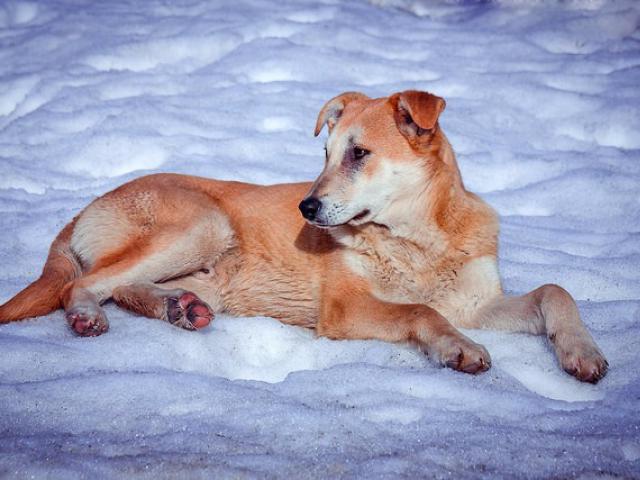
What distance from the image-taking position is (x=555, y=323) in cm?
307

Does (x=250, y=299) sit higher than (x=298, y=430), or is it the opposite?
(x=298, y=430)

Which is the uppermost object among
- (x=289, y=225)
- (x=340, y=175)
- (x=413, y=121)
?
(x=413, y=121)

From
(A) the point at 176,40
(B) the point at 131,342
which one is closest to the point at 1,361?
(B) the point at 131,342

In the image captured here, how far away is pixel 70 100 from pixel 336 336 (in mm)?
4692

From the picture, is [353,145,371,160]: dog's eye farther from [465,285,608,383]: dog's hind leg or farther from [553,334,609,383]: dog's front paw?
[553,334,609,383]: dog's front paw

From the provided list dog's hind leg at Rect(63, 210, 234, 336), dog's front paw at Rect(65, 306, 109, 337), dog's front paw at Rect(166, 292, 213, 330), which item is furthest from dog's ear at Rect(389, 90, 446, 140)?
dog's front paw at Rect(65, 306, 109, 337)

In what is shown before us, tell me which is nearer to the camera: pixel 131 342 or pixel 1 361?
pixel 1 361

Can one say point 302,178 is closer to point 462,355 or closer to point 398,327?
point 398,327

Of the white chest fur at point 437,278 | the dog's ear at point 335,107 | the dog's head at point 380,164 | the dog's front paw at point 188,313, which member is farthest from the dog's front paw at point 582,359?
the dog's ear at point 335,107

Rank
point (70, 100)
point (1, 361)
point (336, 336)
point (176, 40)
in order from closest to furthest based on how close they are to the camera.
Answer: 1. point (1, 361)
2. point (336, 336)
3. point (70, 100)
4. point (176, 40)

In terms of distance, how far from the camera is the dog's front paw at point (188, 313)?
3312 mm

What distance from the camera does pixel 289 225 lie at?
4.03m

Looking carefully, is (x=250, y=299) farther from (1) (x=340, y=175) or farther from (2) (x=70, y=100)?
(2) (x=70, y=100)

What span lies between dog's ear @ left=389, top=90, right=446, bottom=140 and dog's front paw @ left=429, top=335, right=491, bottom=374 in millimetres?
1173
